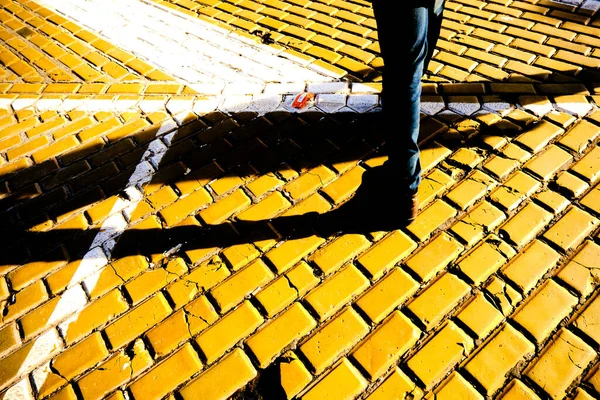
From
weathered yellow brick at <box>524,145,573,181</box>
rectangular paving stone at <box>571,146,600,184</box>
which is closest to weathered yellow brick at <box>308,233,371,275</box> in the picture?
weathered yellow brick at <box>524,145,573,181</box>

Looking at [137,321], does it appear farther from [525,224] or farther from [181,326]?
[525,224]

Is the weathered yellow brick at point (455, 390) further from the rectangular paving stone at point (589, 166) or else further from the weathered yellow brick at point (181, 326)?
the rectangular paving stone at point (589, 166)

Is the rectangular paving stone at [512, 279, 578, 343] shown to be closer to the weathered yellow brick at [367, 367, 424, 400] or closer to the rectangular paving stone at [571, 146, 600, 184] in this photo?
the weathered yellow brick at [367, 367, 424, 400]

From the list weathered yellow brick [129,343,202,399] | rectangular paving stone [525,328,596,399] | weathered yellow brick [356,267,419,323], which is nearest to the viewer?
rectangular paving stone [525,328,596,399]

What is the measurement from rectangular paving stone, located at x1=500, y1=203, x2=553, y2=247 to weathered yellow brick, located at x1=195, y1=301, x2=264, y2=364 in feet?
3.49

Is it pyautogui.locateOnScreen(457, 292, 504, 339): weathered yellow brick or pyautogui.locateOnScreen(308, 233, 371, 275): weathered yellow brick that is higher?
pyautogui.locateOnScreen(308, 233, 371, 275): weathered yellow brick

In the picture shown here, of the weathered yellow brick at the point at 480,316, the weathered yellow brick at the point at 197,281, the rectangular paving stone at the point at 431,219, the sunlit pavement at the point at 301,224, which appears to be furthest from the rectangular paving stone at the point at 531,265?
the weathered yellow brick at the point at 197,281

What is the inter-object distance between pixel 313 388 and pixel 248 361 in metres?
0.25

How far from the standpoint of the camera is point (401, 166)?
1358 mm

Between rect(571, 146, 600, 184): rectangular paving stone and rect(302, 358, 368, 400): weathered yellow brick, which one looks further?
rect(571, 146, 600, 184): rectangular paving stone

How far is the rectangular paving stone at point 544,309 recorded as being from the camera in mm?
1281

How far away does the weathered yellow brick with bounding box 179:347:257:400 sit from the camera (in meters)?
1.25

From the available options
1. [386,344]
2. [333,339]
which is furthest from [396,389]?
[333,339]

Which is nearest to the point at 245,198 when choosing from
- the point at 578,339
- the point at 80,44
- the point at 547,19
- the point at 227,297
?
the point at 227,297
